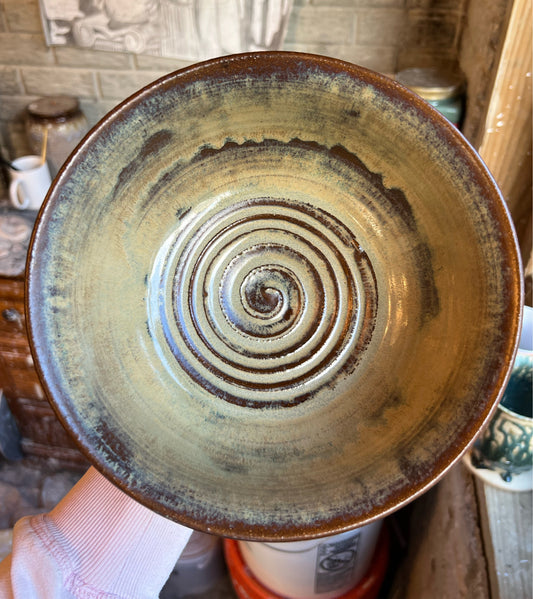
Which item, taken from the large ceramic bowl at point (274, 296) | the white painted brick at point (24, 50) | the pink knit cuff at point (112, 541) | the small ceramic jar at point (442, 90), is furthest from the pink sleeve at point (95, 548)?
the white painted brick at point (24, 50)

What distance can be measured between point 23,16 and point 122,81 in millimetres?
296

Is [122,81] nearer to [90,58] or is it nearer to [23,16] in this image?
[90,58]

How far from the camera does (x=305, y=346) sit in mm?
615

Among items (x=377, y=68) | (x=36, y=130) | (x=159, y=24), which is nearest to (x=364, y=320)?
(x=377, y=68)

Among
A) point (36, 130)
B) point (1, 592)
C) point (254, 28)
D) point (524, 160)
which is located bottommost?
point (1, 592)

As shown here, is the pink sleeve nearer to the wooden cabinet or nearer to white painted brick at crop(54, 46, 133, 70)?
the wooden cabinet

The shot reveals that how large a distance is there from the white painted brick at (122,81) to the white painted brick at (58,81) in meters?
0.04

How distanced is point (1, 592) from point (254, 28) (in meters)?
1.23

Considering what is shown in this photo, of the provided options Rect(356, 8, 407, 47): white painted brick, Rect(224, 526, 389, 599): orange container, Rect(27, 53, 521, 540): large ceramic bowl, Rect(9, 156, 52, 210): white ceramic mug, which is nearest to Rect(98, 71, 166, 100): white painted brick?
Rect(9, 156, 52, 210): white ceramic mug

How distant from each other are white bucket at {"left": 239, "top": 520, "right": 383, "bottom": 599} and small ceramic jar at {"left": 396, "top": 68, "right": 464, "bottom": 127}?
0.86 metres

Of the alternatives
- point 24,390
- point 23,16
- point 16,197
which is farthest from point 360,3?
point 24,390

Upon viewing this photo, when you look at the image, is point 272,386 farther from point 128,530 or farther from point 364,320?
point 128,530

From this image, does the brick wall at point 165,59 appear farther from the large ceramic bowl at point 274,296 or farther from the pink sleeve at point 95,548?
the pink sleeve at point 95,548

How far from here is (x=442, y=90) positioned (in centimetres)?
107
